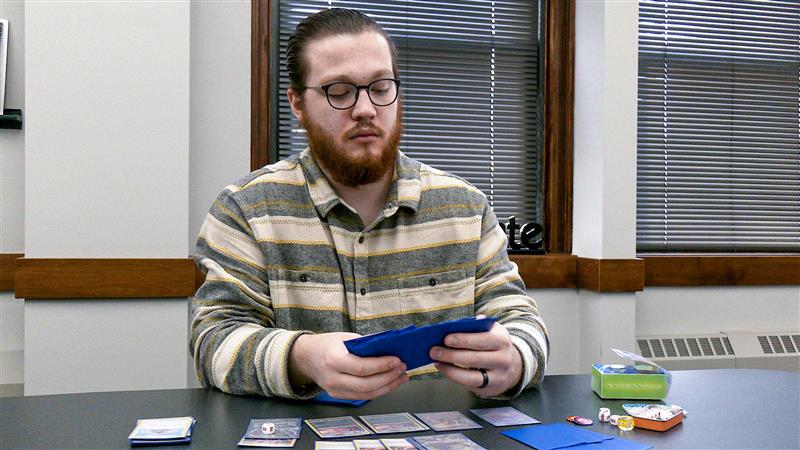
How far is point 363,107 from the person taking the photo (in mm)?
1634

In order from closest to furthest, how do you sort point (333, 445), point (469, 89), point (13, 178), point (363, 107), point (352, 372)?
point (333, 445)
point (352, 372)
point (363, 107)
point (13, 178)
point (469, 89)

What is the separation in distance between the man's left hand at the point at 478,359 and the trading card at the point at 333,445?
23 cm

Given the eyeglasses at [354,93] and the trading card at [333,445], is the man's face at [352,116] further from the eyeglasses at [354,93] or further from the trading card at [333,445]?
the trading card at [333,445]

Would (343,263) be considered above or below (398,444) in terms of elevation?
above

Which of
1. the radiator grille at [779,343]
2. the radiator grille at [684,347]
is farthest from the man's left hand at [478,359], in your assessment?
the radiator grille at [779,343]

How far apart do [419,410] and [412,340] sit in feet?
0.69

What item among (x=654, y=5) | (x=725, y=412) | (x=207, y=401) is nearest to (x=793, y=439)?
(x=725, y=412)

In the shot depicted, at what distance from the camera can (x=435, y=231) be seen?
5.72 feet

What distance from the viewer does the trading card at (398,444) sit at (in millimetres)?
1043

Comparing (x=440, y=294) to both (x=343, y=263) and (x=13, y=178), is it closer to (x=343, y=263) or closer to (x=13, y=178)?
(x=343, y=263)

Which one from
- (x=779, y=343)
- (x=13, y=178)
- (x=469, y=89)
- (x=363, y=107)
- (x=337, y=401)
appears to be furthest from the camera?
(x=779, y=343)

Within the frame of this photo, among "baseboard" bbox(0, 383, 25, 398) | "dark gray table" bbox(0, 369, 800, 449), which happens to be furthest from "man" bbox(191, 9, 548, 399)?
"baseboard" bbox(0, 383, 25, 398)

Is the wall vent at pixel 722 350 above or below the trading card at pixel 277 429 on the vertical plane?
below

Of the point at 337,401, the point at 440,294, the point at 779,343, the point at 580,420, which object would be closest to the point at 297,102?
the point at 440,294
